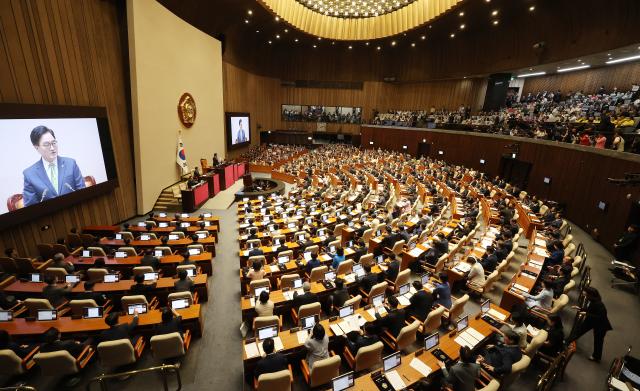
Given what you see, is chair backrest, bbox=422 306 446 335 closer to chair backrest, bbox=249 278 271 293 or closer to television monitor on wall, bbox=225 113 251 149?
chair backrest, bbox=249 278 271 293

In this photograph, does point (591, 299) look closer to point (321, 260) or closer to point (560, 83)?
point (321, 260)

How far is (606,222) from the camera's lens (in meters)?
11.0

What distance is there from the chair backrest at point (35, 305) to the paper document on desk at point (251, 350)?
4316 mm

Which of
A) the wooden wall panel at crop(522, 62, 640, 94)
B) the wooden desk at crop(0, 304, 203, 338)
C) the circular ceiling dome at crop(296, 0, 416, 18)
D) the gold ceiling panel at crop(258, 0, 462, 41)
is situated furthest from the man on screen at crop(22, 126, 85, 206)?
the wooden wall panel at crop(522, 62, 640, 94)

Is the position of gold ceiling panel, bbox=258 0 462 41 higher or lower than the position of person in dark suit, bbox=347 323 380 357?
higher

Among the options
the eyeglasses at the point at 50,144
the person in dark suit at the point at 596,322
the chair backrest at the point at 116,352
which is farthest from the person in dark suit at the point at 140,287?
the person in dark suit at the point at 596,322

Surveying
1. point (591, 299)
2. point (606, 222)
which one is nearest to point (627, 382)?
point (591, 299)

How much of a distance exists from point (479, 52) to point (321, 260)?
2453 centimetres

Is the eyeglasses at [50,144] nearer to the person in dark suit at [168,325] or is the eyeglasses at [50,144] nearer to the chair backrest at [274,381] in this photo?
the person in dark suit at [168,325]

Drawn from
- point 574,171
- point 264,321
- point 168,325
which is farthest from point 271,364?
point 574,171

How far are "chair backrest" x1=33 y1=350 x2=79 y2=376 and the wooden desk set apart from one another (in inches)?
31.2

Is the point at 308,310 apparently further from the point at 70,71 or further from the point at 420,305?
the point at 70,71

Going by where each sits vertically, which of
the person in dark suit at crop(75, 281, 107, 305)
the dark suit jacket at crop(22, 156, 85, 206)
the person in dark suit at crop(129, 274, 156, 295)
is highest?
the dark suit jacket at crop(22, 156, 85, 206)

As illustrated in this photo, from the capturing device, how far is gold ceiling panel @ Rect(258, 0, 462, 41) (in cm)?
2030
